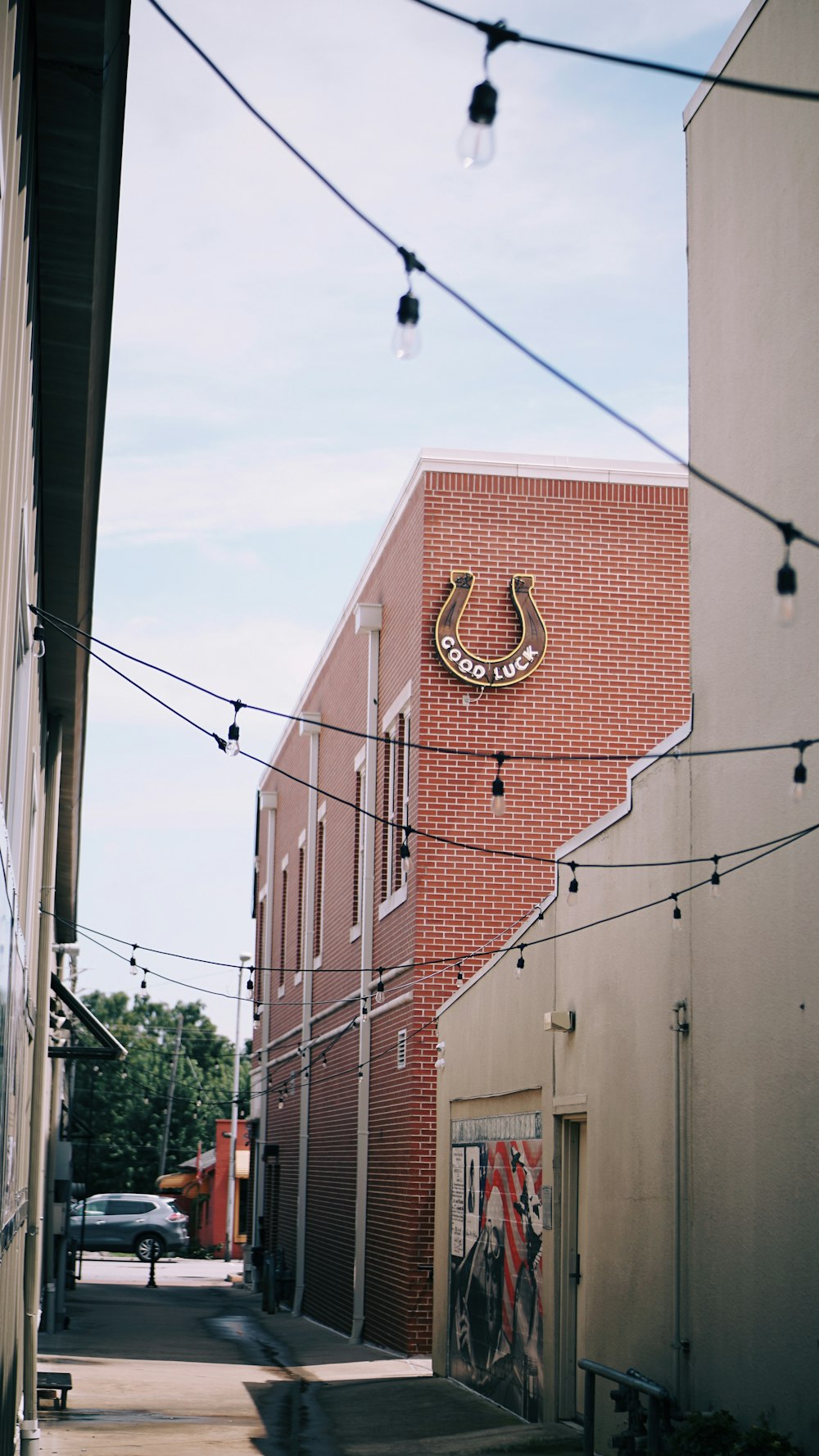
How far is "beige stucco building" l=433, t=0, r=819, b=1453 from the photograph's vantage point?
29.0 ft

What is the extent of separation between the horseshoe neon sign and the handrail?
8.54 m

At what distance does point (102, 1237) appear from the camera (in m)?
43.1

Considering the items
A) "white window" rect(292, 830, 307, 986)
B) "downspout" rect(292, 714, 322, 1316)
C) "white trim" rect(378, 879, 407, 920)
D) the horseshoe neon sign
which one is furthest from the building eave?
"white window" rect(292, 830, 307, 986)

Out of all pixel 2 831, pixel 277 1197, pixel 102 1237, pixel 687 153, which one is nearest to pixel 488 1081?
pixel 687 153

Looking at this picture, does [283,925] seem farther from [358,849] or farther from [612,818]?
[612,818]

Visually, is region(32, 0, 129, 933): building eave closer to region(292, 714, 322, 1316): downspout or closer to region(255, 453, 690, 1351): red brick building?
region(255, 453, 690, 1351): red brick building

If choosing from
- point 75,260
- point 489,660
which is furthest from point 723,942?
point 489,660

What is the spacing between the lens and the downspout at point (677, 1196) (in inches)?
389

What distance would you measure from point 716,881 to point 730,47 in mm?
5160

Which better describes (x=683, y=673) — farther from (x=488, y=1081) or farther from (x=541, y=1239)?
(x=541, y=1239)

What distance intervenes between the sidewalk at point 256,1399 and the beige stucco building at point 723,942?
3.25 ft

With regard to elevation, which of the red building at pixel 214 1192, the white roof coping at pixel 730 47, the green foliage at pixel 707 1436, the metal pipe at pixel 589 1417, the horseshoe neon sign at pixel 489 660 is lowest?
Answer: the red building at pixel 214 1192

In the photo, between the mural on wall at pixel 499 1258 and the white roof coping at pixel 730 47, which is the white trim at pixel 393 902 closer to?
the mural on wall at pixel 499 1258

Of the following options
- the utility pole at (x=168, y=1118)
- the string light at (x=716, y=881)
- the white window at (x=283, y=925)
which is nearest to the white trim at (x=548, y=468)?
the string light at (x=716, y=881)
